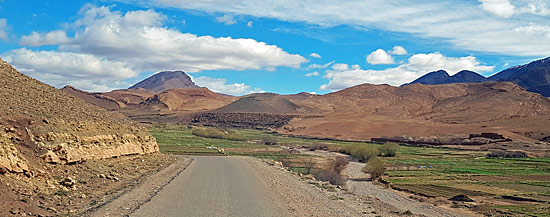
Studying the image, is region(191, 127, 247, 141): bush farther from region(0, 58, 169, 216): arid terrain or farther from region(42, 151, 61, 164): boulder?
region(42, 151, 61, 164): boulder

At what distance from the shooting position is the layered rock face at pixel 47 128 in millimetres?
17219

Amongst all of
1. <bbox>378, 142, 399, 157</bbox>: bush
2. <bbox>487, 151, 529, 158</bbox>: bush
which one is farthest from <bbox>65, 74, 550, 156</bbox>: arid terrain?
<bbox>378, 142, 399, 157</bbox>: bush

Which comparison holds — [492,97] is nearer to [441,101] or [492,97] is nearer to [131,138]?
[441,101]

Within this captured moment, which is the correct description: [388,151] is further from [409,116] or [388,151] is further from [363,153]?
[409,116]

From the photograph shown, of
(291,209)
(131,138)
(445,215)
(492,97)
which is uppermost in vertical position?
(492,97)

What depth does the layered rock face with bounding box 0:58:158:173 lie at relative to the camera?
1722cm

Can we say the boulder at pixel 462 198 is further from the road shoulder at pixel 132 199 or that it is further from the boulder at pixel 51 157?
the boulder at pixel 51 157

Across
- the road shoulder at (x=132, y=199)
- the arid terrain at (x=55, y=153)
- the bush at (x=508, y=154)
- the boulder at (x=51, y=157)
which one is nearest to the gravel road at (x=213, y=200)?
the road shoulder at (x=132, y=199)

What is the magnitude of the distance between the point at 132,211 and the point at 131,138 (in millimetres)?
18594

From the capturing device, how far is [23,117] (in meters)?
19.5

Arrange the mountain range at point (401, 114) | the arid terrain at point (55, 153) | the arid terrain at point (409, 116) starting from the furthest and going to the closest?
the mountain range at point (401, 114), the arid terrain at point (409, 116), the arid terrain at point (55, 153)

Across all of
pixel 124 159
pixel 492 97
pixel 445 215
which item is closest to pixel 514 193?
pixel 445 215

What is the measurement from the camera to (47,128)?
66.4 feet

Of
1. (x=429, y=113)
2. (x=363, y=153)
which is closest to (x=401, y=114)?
(x=429, y=113)
